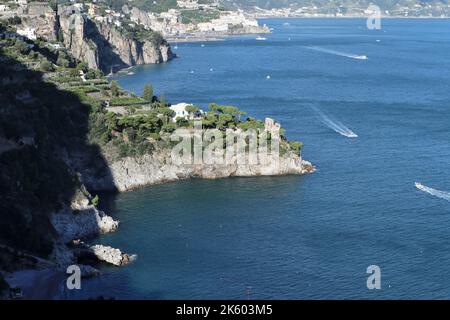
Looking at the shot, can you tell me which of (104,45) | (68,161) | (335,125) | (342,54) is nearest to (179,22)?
(342,54)

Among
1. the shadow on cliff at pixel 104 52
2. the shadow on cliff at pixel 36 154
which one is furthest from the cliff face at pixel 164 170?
the shadow on cliff at pixel 104 52

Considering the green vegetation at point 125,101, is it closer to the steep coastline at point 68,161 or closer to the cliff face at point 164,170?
the steep coastline at point 68,161

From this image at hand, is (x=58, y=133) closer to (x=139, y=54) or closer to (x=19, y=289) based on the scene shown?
(x=19, y=289)

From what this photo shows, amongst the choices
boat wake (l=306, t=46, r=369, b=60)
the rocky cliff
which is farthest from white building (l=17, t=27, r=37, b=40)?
boat wake (l=306, t=46, r=369, b=60)

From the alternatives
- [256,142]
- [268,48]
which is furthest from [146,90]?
[268,48]

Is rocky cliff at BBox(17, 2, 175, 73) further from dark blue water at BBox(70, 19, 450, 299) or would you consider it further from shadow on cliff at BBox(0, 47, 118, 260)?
shadow on cliff at BBox(0, 47, 118, 260)
